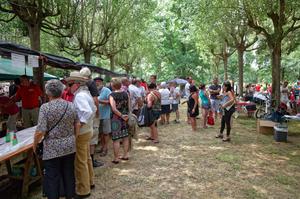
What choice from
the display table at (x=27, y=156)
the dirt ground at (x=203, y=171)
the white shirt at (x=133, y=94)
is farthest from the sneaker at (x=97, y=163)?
the white shirt at (x=133, y=94)

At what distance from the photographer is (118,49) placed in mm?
24062

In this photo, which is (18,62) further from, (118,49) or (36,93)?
(118,49)

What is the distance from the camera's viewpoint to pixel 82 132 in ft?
13.7

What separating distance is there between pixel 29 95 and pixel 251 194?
5949 mm

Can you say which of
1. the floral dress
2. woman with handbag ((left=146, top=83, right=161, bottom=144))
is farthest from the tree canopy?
the floral dress

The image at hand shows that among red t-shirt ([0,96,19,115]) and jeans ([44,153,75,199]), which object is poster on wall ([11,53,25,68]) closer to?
jeans ([44,153,75,199])

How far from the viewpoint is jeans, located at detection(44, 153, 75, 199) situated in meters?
3.58

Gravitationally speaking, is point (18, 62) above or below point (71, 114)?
above

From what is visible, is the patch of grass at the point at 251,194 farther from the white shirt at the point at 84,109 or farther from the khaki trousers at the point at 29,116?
the khaki trousers at the point at 29,116

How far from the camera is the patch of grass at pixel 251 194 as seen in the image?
449cm

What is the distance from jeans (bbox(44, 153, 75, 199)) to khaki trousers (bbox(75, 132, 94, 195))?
44 centimetres

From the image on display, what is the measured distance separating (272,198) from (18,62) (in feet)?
15.9

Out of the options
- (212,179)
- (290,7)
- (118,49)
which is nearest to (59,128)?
(212,179)

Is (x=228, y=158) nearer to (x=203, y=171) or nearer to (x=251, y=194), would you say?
(x=203, y=171)
